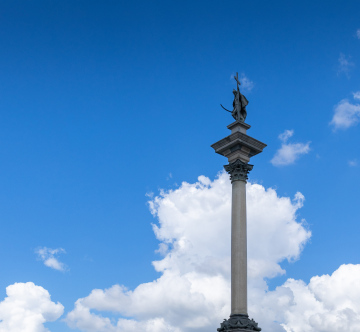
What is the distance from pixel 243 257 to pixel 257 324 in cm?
377

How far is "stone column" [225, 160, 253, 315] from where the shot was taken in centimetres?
2867

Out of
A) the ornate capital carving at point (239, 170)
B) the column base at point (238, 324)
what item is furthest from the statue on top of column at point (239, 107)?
the column base at point (238, 324)

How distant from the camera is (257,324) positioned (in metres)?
28.1

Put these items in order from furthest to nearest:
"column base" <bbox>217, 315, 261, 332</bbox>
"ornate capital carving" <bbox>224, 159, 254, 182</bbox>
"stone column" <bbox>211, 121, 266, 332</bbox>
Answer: "ornate capital carving" <bbox>224, 159, 254, 182</bbox> → "stone column" <bbox>211, 121, 266, 332</bbox> → "column base" <bbox>217, 315, 261, 332</bbox>

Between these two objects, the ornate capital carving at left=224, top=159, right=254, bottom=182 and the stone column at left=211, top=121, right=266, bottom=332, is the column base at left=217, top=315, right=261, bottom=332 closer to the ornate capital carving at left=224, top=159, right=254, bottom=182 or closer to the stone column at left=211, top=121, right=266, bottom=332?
the stone column at left=211, top=121, right=266, bottom=332

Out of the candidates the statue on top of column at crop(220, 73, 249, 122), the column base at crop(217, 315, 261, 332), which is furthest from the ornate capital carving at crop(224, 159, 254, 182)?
the column base at crop(217, 315, 261, 332)

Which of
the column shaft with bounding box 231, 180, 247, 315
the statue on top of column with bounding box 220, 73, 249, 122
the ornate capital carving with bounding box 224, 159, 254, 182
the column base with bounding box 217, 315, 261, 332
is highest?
the statue on top of column with bounding box 220, 73, 249, 122

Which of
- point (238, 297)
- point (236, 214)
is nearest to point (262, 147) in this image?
point (236, 214)

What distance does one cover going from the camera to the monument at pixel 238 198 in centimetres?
2803

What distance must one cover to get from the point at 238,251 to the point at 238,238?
2.53 feet

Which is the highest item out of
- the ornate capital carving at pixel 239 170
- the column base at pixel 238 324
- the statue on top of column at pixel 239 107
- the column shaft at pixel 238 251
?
the statue on top of column at pixel 239 107

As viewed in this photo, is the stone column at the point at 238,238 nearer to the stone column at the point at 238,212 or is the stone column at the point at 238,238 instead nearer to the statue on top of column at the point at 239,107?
the stone column at the point at 238,212

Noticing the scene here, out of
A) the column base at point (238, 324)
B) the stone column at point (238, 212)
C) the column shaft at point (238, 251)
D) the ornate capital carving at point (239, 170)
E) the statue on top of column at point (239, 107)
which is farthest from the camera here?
the statue on top of column at point (239, 107)

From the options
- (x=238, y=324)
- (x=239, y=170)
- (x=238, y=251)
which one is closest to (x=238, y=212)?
(x=238, y=251)
